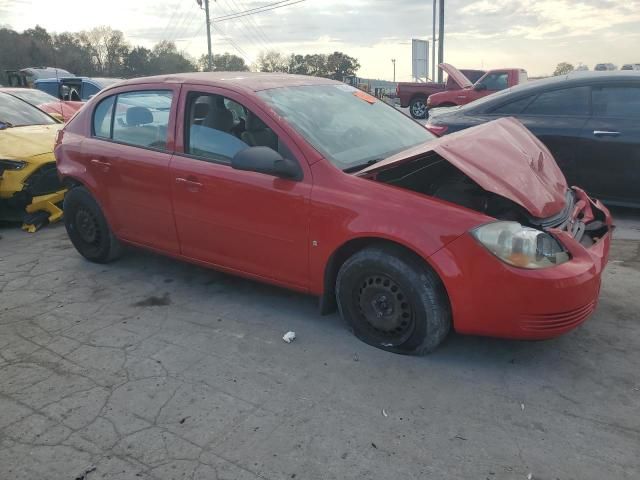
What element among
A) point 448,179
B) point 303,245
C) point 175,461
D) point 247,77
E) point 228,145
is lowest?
point 175,461

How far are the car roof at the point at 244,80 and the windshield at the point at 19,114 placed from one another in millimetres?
3581

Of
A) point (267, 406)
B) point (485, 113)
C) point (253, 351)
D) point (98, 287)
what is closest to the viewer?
point (267, 406)

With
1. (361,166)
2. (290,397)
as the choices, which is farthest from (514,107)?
(290,397)

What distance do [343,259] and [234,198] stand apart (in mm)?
858

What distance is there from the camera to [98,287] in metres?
4.50

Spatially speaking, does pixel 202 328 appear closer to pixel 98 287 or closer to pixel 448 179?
pixel 98 287

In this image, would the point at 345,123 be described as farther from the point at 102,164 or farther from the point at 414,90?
the point at 414,90

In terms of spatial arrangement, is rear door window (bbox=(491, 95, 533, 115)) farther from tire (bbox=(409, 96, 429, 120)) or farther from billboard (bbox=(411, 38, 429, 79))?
billboard (bbox=(411, 38, 429, 79))

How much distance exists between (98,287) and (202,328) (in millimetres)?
1318

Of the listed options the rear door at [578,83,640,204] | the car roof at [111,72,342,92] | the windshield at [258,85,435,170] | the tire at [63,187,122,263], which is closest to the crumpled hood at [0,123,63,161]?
the tire at [63,187,122,263]

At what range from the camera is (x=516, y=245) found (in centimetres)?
286

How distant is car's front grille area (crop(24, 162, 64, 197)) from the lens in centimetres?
611

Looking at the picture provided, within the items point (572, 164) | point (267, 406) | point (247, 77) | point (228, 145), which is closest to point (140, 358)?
point (267, 406)

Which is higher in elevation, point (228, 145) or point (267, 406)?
point (228, 145)
